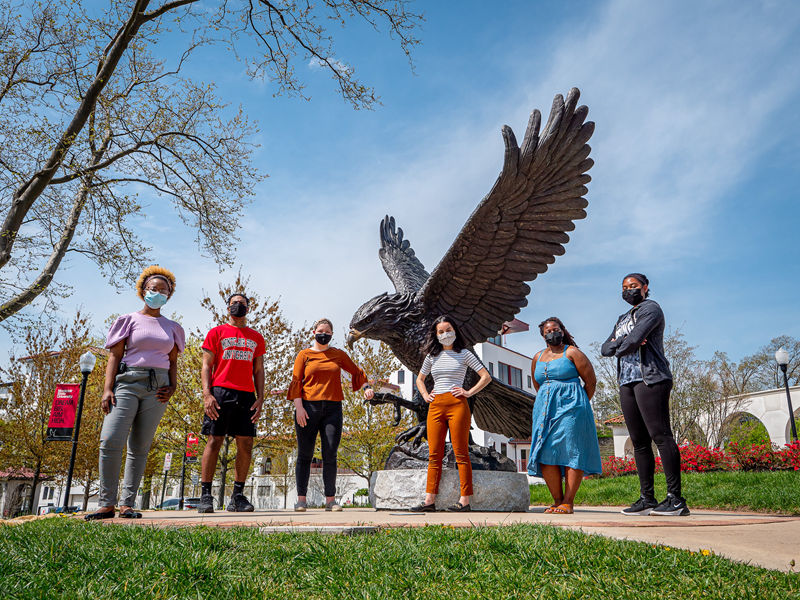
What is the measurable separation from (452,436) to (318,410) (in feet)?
4.94

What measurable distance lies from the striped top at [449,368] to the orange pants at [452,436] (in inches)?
4.6

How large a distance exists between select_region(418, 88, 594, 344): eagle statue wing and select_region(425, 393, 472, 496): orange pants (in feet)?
5.24

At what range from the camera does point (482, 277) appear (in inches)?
238

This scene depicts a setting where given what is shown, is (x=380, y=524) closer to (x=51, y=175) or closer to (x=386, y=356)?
(x=51, y=175)

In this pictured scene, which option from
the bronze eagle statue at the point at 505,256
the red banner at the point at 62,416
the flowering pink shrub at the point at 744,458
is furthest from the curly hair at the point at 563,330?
the red banner at the point at 62,416

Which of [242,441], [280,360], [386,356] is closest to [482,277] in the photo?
[242,441]

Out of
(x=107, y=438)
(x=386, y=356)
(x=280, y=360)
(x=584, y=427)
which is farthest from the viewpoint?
(x=386, y=356)

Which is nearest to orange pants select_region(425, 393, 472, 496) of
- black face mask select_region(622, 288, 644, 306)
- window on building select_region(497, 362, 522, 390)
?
black face mask select_region(622, 288, 644, 306)

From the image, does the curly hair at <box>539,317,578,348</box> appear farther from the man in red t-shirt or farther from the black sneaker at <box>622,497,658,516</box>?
the man in red t-shirt

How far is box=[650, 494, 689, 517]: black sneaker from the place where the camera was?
4473mm

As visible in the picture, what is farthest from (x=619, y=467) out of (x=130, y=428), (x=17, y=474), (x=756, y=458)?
(x=17, y=474)

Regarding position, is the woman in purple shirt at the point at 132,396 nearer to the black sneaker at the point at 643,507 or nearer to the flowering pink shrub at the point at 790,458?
the black sneaker at the point at 643,507

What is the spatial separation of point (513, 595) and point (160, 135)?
12.6 meters

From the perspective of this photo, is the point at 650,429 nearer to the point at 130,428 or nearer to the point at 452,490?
the point at 452,490
